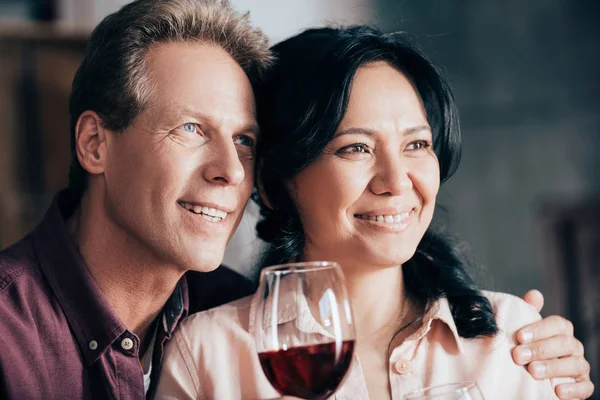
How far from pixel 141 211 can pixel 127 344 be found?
31 cm

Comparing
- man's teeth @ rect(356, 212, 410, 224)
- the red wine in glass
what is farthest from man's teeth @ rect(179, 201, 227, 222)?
the red wine in glass

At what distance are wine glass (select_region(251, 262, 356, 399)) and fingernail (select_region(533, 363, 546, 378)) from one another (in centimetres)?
70

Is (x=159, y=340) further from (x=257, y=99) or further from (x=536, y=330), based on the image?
(x=536, y=330)

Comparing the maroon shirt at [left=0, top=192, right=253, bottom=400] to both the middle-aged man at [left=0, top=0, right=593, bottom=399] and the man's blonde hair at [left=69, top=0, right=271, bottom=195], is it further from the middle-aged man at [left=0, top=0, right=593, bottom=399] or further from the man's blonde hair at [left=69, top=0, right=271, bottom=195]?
the man's blonde hair at [left=69, top=0, right=271, bottom=195]

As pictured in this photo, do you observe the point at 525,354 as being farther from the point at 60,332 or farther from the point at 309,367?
the point at 60,332

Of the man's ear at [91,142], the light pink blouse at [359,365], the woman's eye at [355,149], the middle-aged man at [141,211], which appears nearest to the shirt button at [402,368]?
the light pink blouse at [359,365]

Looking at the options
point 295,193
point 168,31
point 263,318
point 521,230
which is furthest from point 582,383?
point 521,230

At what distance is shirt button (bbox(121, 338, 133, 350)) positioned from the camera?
1.77 m

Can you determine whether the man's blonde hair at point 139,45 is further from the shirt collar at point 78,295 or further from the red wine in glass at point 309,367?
the red wine in glass at point 309,367

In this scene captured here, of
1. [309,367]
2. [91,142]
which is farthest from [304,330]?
[91,142]

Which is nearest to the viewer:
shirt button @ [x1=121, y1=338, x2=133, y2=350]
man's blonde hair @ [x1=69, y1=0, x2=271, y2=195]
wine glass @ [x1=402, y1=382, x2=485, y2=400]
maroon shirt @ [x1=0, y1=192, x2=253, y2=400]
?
wine glass @ [x1=402, y1=382, x2=485, y2=400]

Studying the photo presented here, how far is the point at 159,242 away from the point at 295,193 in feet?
1.17

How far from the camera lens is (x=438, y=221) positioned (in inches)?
91.1

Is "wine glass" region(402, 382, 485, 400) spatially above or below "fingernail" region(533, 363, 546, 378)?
above
